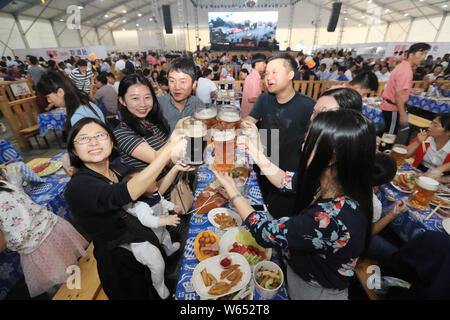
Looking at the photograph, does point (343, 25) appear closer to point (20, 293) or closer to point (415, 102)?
point (415, 102)

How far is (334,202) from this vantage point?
3.26ft

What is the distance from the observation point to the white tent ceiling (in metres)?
18.9

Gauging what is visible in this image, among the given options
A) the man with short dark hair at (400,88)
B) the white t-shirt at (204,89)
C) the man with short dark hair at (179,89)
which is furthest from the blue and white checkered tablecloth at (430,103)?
the man with short dark hair at (179,89)

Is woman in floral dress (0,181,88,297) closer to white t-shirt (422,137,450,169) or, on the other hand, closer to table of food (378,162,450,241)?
table of food (378,162,450,241)

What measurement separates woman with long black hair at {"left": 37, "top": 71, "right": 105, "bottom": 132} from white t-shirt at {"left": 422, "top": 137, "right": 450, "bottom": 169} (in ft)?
14.1

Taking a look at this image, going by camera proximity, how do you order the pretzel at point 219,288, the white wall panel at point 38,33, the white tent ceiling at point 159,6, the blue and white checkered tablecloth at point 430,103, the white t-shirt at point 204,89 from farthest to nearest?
1. the white tent ceiling at point 159,6
2. the white wall panel at point 38,33
3. the blue and white checkered tablecloth at point 430,103
4. the white t-shirt at point 204,89
5. the pretzel at point 219,288

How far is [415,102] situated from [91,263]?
960 centimetres

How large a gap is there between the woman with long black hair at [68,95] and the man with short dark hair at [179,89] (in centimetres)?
90

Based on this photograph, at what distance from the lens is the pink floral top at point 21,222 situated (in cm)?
157

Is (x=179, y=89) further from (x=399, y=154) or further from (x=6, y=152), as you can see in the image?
(x=399, y=154)

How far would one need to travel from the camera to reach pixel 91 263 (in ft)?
6.36

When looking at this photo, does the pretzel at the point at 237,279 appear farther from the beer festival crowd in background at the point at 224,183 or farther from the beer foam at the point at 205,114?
the beer foam at the point at 205,114

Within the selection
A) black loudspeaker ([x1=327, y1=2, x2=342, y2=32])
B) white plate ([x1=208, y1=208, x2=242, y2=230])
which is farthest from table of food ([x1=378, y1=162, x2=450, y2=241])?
black loudspeaker ([x1=327, y1=2, x2=342, y2=32])

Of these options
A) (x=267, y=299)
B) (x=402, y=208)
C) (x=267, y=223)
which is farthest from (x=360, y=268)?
(x=267, y=223)
